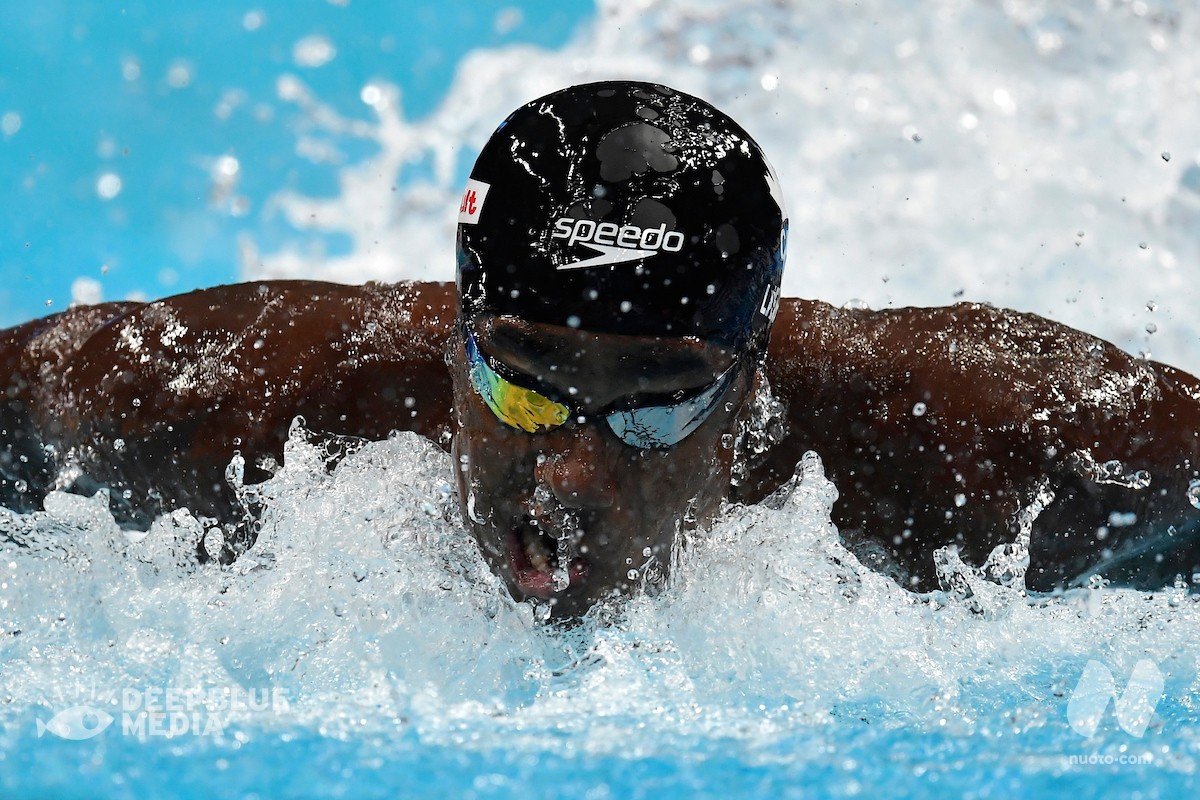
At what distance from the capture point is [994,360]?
211 cm

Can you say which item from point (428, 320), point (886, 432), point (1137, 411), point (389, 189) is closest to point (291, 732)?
point (428, 320)

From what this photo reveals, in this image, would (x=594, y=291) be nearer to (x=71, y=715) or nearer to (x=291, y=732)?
(x=291, y=732)

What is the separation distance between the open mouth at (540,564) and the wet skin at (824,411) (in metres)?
0.24

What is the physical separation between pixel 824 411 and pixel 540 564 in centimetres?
60

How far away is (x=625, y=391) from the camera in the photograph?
160 cm

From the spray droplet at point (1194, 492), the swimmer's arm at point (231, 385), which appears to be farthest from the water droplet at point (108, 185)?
the spray droplet at point (1194, 492)

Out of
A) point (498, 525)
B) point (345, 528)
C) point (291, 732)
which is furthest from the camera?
point (345, 528)

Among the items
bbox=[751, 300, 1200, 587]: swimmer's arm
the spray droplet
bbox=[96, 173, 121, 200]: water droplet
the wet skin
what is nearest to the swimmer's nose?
the wet skin

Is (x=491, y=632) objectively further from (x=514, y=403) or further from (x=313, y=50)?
(x=313, y=50)

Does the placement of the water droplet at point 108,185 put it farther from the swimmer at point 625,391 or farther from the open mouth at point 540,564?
the open mouth at point 540,564

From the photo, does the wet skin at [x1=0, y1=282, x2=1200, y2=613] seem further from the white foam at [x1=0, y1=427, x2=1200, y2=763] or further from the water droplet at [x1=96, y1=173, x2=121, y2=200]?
the water droplet at [x1=96, y1=173, x2=121, y2=200]

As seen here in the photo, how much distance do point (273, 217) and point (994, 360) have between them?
3119mm

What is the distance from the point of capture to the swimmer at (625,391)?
62.2 inches

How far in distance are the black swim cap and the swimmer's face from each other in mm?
42
